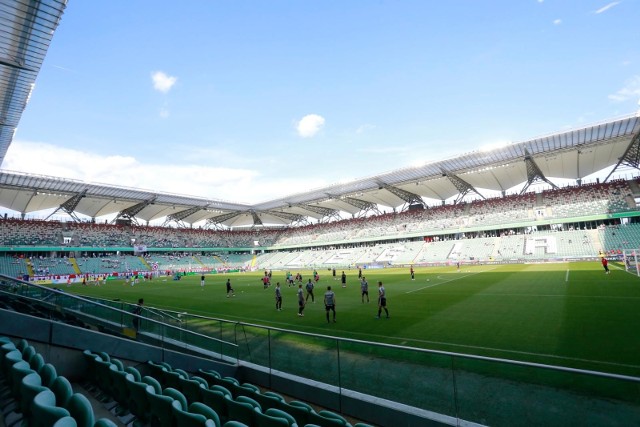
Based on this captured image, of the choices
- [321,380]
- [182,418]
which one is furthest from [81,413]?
[321,380]

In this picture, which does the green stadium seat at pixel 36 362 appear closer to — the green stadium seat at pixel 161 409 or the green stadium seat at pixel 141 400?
the green stadium seat at pixel 141 400

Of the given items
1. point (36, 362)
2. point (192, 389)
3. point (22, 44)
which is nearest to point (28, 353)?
point (36, 362)

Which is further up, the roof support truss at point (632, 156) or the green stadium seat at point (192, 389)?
the roof support truss at point (632, 156)

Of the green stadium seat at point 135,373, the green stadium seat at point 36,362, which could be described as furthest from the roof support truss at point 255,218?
the green stadium seat at point 36,362

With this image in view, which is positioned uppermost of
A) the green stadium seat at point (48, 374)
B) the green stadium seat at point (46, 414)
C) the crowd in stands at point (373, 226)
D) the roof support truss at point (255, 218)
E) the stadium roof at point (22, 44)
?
→ the stadium roof at point (22, 44)

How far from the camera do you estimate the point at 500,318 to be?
536 inches

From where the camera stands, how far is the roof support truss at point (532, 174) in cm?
4524

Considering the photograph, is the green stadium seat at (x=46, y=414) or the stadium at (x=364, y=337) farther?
the stadium at (x=364, y=337)

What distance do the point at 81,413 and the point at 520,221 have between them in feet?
192

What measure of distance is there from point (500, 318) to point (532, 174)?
4737 centimetres

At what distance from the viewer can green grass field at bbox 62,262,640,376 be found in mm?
9414

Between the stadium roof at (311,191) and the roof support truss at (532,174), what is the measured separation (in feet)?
0.56

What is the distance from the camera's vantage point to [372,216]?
76688 millimetres

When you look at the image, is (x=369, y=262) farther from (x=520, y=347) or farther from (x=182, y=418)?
(x=182, y=418)
